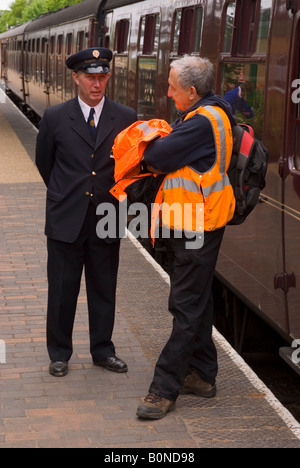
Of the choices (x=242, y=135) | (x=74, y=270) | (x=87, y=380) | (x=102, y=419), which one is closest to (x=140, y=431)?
(x=102, y=419)

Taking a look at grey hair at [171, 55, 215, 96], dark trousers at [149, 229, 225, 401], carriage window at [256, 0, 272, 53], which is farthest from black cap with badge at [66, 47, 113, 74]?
carriage window at [256, 0, 272, 53]

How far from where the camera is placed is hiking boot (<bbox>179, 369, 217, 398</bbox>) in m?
4.95

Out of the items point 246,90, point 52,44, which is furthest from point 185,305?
point 52,44

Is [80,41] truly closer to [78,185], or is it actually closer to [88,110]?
[88,110]

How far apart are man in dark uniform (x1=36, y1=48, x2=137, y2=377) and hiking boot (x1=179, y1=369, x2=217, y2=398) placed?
502 millimetres

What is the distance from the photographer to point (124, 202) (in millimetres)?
5109

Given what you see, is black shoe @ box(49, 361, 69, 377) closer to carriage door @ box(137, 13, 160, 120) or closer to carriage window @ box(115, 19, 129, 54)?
carriage door @ box(137, 13, 160, 120)

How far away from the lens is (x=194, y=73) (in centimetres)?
442

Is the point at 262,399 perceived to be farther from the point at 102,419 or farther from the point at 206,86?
the point at 206,86

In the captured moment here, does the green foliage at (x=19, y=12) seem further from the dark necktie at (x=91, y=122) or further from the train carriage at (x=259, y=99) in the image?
the dark necktie at (x=91, y=122)

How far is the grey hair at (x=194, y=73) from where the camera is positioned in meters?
4.41

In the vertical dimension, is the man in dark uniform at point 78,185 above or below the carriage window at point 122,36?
below

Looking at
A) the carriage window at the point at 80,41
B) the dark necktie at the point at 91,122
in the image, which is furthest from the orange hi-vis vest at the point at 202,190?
the carriage window at the point at 80,41

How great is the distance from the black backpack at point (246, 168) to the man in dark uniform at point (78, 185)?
87 cm
